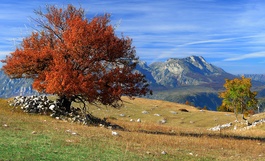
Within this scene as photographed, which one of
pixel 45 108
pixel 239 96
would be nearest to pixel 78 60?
pixel 45 108

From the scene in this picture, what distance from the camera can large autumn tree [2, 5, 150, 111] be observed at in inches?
1281

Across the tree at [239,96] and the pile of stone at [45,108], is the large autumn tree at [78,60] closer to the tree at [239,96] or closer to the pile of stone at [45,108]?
the pile of stone at [45,108]

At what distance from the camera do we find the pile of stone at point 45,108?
3734 centimetres

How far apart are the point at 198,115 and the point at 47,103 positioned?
168 ft

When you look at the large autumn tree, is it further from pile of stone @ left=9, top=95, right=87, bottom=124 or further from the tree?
the tree

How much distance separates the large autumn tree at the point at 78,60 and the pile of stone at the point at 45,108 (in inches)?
138

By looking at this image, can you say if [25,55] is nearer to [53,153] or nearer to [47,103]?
[47,103]

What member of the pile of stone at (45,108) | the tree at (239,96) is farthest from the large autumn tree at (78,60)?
the tree at (239,96)

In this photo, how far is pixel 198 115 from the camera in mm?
82500

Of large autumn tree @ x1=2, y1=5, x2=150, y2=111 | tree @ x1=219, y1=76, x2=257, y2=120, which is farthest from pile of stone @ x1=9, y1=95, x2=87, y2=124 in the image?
tree @ x1=219, y1=76, x2=257, y2=120

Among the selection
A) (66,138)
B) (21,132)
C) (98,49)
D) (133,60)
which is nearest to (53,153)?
(66,138)

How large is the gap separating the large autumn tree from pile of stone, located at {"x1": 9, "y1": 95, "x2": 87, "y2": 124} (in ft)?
11.5

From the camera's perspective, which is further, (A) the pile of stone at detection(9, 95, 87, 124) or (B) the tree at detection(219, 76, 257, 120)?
(B) the tree at detection(219, 76, 257, 120)

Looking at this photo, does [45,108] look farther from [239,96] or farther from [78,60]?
[239,96]
